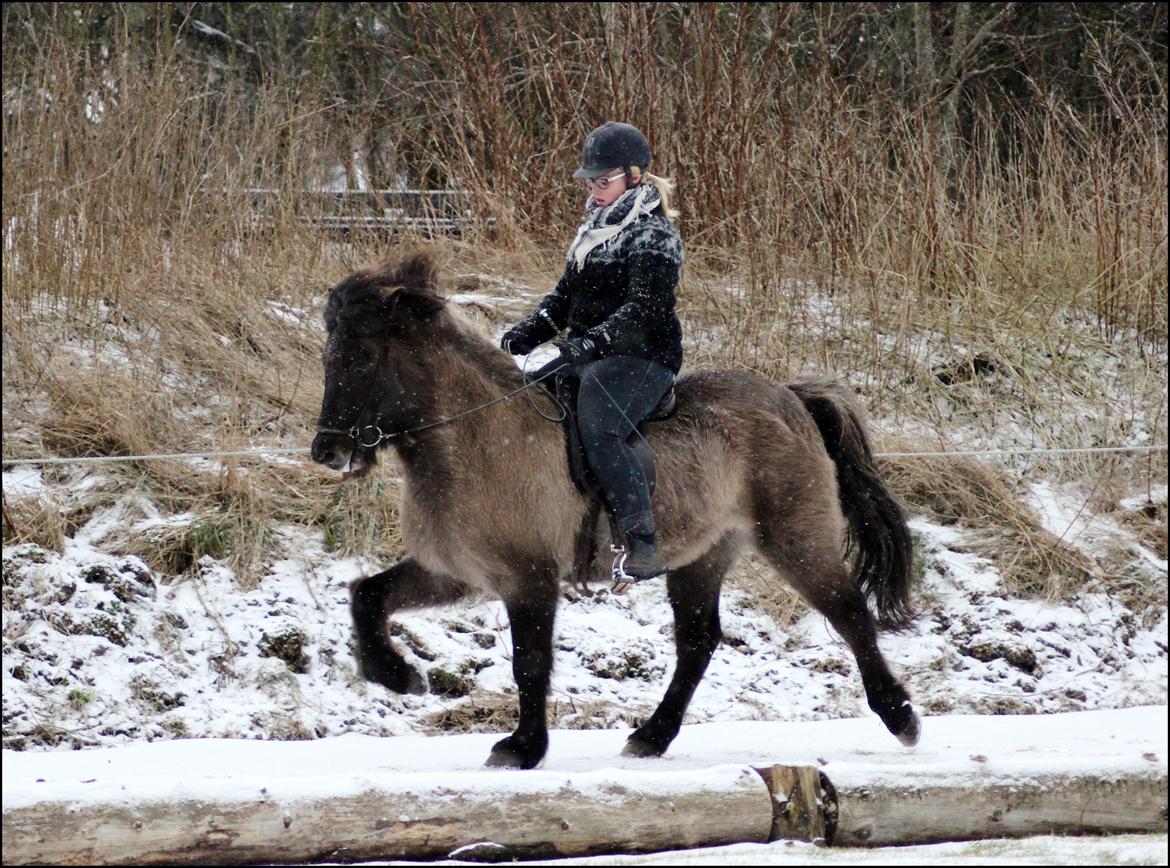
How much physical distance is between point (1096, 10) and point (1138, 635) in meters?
10.1

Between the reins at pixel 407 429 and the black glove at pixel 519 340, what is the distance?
0.22m

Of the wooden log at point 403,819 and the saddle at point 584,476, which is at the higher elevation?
the saddle at point 584,476

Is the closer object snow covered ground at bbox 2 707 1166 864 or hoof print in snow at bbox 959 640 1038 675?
snow covered ground at bbox 2 707 1166 864

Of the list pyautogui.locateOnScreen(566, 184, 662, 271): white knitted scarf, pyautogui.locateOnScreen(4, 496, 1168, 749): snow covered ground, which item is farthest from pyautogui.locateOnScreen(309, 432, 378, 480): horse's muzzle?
pyautogui.locateOnScreen(4, 496, 1168, 749): snow covered ground

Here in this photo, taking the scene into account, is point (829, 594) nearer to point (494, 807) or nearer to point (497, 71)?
point (494, 807)

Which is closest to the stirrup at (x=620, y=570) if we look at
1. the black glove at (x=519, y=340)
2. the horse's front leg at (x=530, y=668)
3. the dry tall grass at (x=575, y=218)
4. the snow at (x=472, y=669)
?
the horse's front leg at (x=530, y=668)

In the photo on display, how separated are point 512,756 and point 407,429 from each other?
4.22 ft

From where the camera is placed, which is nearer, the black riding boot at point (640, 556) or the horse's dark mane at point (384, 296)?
the horse's dark mane at point (384, 296)

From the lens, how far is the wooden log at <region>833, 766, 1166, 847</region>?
4281mm

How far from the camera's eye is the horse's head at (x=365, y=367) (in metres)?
4.68

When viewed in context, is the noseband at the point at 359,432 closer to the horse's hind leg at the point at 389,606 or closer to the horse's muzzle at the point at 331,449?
the horse's muzzle at the point at 331,449

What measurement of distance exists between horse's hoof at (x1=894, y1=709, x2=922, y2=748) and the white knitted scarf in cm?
230

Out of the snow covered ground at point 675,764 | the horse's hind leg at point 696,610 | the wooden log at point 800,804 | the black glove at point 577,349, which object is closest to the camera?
the snow covered ground at point 675,764

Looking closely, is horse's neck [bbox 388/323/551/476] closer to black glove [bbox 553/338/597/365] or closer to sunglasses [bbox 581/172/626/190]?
black glove [bbox 553/338/597/365]
